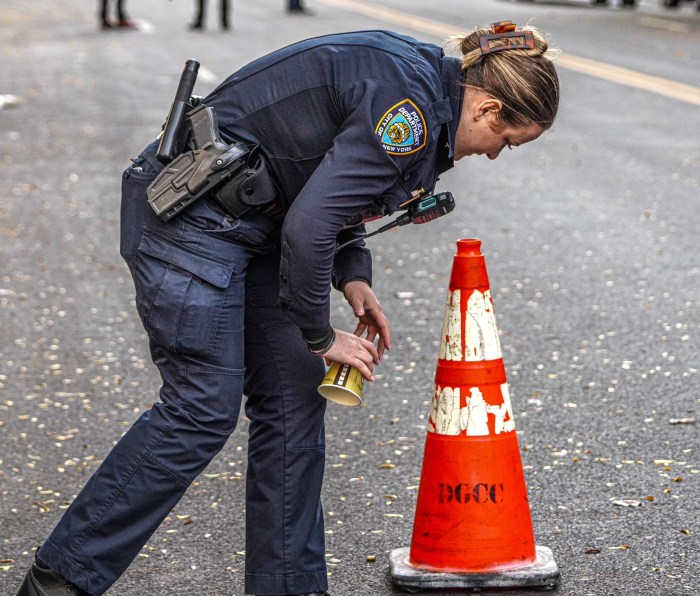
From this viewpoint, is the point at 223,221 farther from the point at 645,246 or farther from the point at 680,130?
the point at 680,130

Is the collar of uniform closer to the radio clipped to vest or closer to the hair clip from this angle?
the hair clip

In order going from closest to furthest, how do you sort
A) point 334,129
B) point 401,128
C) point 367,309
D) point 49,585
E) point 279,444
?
1. point 401,128
2. point 334,129
3. point 49,585
4. point 279,444
5. point 367,309

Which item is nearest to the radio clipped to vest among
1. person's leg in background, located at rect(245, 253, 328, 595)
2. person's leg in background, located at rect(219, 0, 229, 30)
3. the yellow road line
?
person's leg in background, located at rect(245, 253, 328, 595)

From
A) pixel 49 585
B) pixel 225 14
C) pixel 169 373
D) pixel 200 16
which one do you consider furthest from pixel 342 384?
pixel 200 16

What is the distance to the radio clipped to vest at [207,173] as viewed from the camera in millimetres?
3068

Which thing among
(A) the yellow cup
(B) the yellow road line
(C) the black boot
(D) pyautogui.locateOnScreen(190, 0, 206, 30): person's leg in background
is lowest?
(D) pyautogui.locateOnScreen(190, 0, 206, 30): person's leg in background

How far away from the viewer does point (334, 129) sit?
3059 millimetres

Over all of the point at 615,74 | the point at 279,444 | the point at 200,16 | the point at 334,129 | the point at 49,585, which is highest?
the point at 334,129

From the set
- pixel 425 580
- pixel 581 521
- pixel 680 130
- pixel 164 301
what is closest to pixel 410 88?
pixel 164 301

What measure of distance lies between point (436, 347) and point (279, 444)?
109 inches

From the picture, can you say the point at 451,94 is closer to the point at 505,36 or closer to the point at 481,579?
the point at 505,36

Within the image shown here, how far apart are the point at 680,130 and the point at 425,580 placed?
9.24 meters

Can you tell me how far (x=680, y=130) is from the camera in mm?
12062

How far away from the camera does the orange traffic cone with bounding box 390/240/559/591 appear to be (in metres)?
3.68
